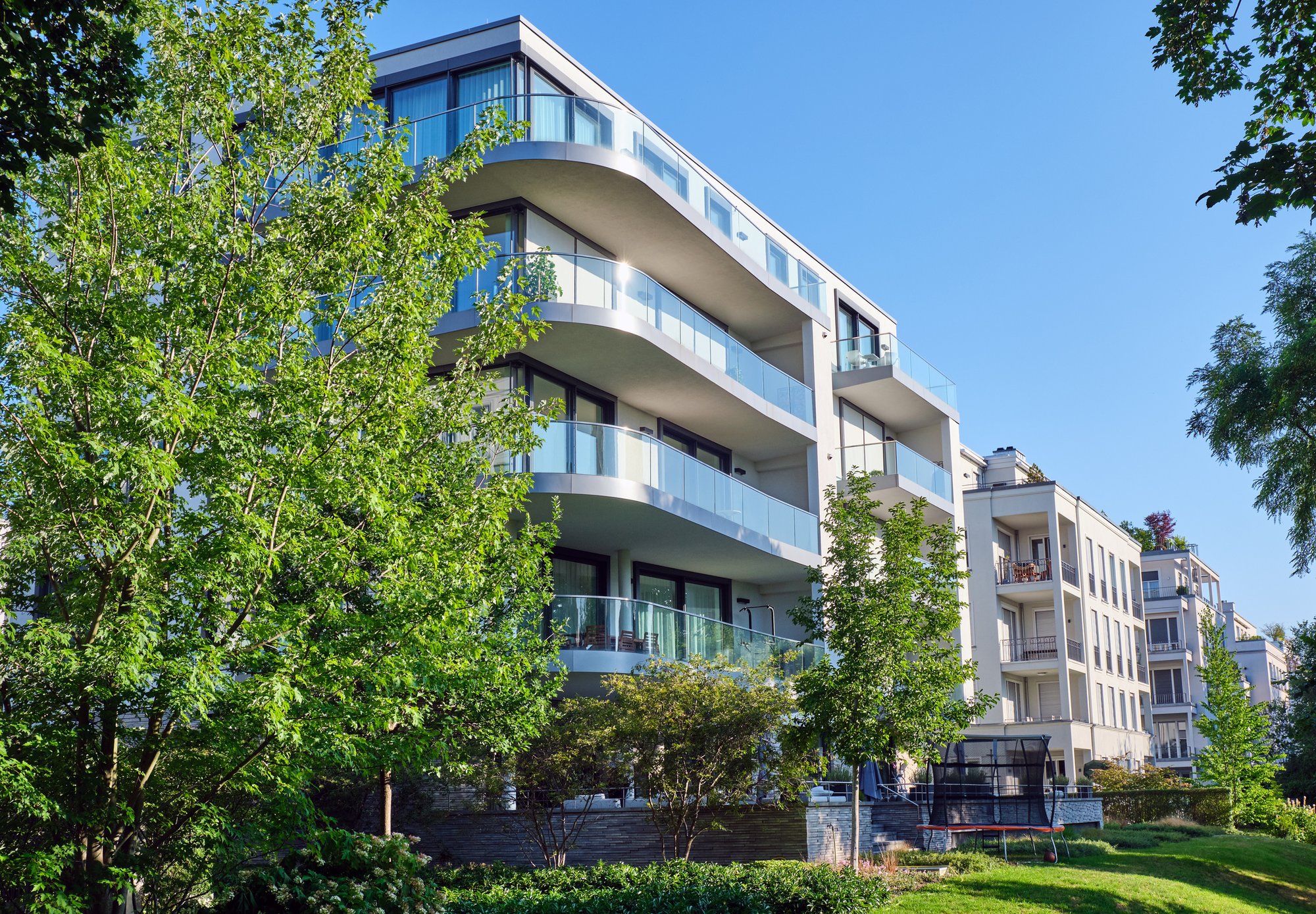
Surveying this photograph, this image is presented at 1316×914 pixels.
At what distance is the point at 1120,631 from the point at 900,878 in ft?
122

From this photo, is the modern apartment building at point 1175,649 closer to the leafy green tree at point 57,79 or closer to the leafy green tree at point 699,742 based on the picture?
the leafy green tree at point 699,742

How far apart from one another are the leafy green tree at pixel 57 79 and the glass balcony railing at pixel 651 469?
415 inches

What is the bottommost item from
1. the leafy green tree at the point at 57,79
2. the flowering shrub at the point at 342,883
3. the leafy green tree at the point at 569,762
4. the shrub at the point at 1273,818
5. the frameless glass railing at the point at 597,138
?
the shrub at the point at 1273,818

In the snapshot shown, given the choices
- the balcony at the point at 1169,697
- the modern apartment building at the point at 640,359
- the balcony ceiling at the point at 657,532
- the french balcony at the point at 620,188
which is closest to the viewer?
the balcony ceiling at the point at 657,532

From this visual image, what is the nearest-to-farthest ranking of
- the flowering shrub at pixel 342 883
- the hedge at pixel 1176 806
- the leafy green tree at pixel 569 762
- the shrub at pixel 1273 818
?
the flowering shrub at pixel 342 883, the leafy green tree at pixel 569 762, the hedge at pixel 1176 806, the shrub at pixel 1273 818

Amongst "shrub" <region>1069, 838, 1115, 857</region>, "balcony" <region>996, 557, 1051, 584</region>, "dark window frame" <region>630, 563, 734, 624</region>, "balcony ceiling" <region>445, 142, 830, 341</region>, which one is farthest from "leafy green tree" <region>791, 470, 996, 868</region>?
"balcony" <region>996, 557, 1051, 584</region>

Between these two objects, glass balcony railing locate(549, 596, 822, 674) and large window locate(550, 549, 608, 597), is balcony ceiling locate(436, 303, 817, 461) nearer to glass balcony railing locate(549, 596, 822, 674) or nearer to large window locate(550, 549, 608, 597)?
large window locate(550, 549, 608, 597)

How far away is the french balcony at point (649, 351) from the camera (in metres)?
20.8

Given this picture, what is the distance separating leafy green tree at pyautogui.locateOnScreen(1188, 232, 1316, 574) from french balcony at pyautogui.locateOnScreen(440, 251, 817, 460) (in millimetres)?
8780

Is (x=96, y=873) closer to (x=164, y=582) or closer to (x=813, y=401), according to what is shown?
(x=164, y=582)

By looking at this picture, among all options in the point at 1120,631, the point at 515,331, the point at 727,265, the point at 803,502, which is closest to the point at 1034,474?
the point at 1120,631

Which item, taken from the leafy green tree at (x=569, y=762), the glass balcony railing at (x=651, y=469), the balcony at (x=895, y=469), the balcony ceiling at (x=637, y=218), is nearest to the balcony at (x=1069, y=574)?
the balcony at (x=895, y=469)

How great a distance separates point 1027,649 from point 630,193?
92.7 feet

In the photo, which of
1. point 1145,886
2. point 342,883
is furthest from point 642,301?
point 342,883
